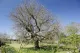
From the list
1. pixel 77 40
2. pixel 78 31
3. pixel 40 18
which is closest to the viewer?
pixel 77 40

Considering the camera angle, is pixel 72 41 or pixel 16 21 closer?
pixel 72 41

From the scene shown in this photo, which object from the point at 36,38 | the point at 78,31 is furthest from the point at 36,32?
the point at 78,31

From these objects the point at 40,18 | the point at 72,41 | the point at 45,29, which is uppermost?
the point at 40,18

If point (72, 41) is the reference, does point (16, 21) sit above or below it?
above

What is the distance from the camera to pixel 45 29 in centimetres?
3206

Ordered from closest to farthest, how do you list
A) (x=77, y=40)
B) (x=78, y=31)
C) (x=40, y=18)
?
1. (x=77, y=40)
2. (x=78, y=31)
3. (x=40, y=18)

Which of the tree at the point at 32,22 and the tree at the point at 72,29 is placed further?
the tree at the point at 32,22

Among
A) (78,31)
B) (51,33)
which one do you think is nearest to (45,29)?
(51,33)

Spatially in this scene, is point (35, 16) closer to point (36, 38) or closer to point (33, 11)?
point (33, 11)

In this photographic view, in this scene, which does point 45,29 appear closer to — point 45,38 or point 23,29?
point 45,38

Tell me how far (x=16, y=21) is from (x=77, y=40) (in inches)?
703

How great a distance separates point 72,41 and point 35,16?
15801mm

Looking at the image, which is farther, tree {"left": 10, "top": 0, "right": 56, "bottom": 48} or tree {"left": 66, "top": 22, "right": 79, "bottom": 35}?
tree {"left": 10, "top": 0, "right": 56, "bottom": 48}

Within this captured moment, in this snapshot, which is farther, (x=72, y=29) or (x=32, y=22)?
(x=32, y=22)
